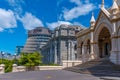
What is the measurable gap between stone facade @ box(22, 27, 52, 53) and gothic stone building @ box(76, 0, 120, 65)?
283 ft

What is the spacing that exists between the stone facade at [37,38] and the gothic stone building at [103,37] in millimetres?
86180

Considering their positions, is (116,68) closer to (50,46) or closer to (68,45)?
(68,45)

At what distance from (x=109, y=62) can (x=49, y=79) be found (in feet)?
37.9

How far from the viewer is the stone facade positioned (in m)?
127

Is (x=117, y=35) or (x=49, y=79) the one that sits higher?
(x=117, y=35)

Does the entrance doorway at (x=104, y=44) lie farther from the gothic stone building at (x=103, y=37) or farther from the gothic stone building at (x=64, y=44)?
the gothic stone building at (x=64, y=44)

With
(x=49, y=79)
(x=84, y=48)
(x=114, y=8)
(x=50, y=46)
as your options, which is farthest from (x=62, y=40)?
(x=49, y=79)

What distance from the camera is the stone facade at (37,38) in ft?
417

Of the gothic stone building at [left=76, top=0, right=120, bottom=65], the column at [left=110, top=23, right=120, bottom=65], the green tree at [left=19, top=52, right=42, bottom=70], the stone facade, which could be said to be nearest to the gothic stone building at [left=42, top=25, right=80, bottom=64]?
the stone facade

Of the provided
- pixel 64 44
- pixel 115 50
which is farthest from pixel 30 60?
pixel 64 44

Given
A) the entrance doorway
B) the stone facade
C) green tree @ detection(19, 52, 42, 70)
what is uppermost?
the stone facade

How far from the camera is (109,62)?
2731 cm

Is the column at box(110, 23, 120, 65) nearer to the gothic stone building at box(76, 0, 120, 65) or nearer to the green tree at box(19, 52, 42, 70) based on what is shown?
the gothic stone building at box(76, 0, 120, 65)

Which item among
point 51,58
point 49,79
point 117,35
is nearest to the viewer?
point 49,79
